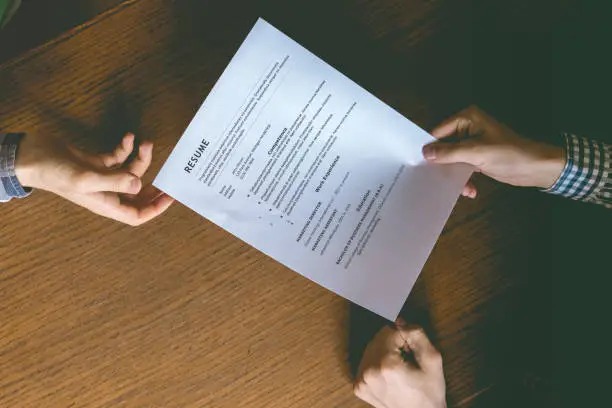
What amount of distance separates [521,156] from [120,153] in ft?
1.55

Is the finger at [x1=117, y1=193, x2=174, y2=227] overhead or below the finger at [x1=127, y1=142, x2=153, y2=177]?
below

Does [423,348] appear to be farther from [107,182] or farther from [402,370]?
[107,182]

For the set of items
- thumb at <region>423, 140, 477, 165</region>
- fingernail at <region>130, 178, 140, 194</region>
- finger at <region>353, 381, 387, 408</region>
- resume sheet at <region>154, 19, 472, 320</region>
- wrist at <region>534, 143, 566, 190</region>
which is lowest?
finger at <region>353, 381, 387, 408</region>

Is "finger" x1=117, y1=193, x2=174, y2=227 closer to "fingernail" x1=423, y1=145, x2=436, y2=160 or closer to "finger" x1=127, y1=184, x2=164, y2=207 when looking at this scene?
"finger" x1=127, y1=184, x2=164, y2=207

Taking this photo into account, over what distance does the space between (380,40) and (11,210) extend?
1.66 ft

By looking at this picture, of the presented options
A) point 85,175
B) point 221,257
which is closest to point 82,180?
point 85,175

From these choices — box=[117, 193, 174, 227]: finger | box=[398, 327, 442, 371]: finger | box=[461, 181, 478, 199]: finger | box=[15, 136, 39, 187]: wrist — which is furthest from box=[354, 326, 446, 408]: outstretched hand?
box=[15, 136, 39, 187]: wrist

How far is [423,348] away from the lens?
61 cm

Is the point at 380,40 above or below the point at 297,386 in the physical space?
above

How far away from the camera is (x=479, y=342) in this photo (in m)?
0.62

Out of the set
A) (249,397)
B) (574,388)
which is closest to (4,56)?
(249,397)

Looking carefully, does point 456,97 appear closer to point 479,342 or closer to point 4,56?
point 479,342

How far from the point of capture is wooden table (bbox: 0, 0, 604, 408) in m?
0.60

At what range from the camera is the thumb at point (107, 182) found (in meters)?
0.52
